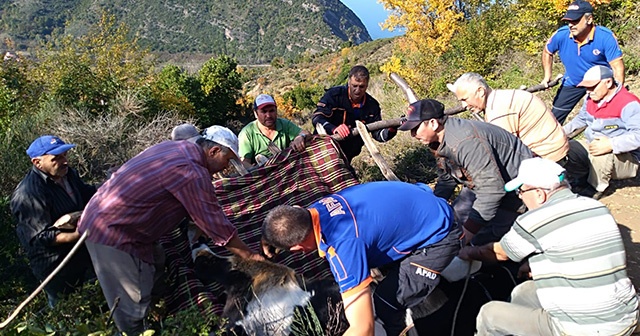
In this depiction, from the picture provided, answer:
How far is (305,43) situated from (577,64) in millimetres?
94095

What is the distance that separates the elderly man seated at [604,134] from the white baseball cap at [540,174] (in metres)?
2.41

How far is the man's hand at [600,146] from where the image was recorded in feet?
14.7

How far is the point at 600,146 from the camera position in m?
4.54

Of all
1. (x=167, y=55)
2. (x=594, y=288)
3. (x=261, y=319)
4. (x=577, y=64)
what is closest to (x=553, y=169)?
(x=594, y=288)

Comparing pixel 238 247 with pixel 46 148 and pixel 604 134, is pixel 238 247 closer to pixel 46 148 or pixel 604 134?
pixel 46 148

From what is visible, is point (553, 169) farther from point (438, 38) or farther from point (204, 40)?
point (204, 40)

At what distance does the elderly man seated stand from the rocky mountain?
80.2 m

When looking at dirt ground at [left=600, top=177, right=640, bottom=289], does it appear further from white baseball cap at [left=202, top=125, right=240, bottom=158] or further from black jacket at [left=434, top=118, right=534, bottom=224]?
white baseball cap at [left=202, top=125, right=240, bottom=158]

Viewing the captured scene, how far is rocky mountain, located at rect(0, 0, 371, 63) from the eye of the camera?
76.4 metres

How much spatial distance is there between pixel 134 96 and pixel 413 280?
8.31m

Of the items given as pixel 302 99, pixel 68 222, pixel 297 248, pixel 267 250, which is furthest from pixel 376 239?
pixel 302 99

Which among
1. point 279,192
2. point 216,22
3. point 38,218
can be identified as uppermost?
point 216,22

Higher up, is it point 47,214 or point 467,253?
point 47,214

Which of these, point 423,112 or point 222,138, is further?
point 423,112
